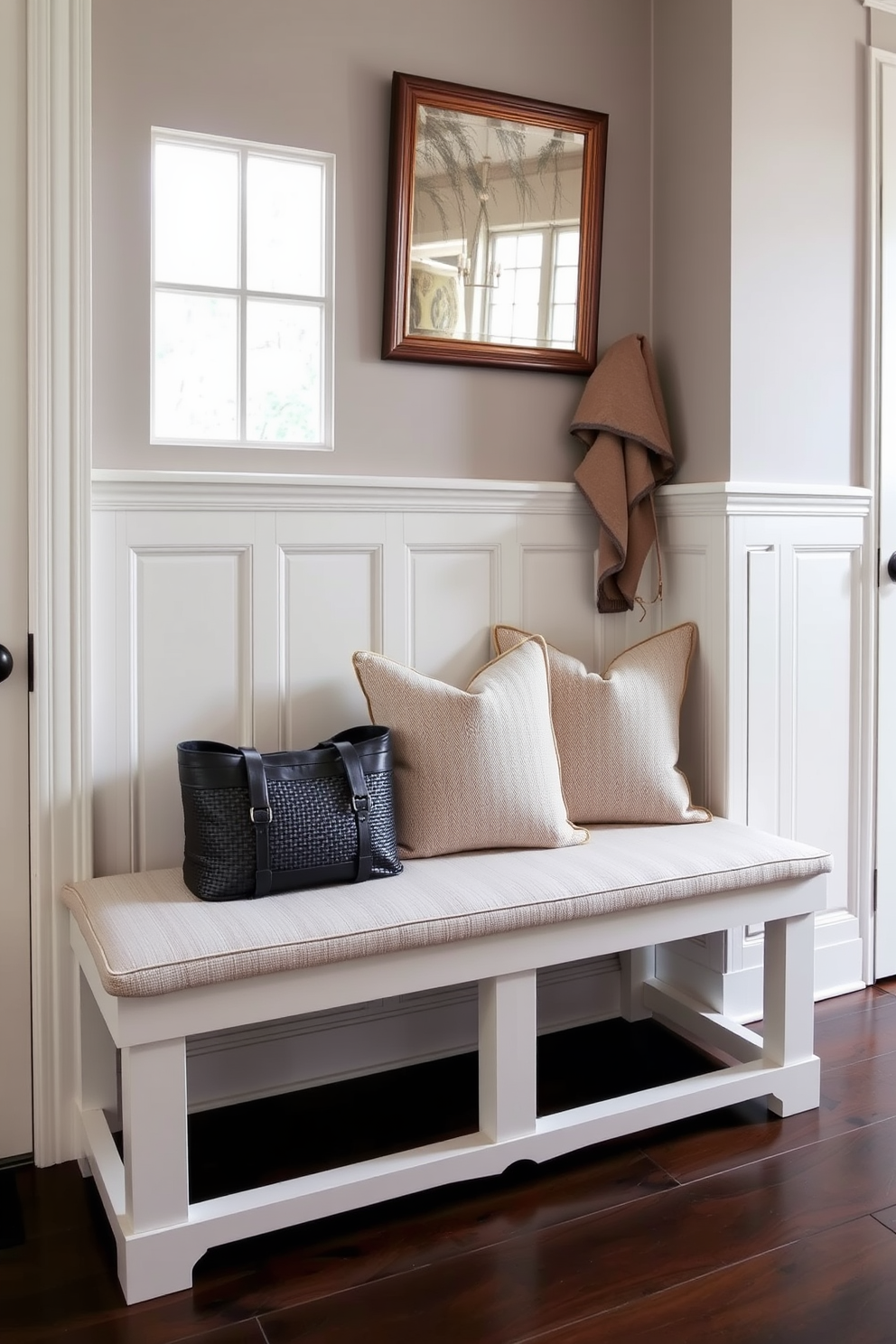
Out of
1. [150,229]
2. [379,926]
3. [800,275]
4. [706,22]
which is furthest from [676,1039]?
[706,22]

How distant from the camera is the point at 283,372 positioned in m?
2.26

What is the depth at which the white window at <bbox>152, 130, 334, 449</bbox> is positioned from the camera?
7.03ft

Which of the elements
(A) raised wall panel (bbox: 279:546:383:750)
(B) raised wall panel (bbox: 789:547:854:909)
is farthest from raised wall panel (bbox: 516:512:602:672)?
(B) raised wall panel (bbox: 789:547:854:909)

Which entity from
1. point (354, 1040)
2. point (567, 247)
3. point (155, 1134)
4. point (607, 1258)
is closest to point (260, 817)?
point (155, 1134)

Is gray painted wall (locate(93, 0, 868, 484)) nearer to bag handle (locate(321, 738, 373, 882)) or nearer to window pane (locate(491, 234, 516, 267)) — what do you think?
window pane (locate(491, 234, 516, 267))

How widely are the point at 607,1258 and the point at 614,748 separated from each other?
0.97 meters

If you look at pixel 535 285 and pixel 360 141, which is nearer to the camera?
pixel 360 141

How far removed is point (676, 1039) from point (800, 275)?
67.7 inches

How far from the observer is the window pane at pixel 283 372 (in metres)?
2.23

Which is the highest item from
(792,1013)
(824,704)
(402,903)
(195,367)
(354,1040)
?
(195,367)

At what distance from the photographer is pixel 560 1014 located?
8.32 ft

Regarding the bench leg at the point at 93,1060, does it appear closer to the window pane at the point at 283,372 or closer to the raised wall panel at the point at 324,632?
the raised wall panel at the point at 324,632

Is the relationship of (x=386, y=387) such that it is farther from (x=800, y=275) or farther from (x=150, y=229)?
(x=800, y=275)

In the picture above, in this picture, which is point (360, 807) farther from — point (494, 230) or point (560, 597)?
point (494, 230)
